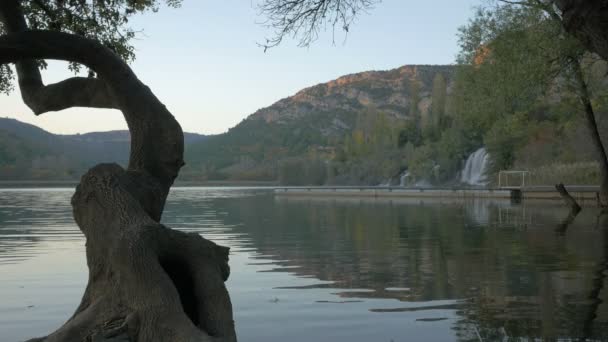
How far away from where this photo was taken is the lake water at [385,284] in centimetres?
646

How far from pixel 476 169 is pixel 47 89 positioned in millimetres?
60395

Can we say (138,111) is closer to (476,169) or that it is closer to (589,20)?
(589,20)

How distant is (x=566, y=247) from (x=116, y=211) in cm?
1054

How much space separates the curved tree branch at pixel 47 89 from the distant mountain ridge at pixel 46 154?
468 feet

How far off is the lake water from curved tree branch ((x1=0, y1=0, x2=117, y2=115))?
90.1 inches

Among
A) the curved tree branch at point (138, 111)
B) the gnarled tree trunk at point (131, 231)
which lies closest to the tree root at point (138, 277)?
the gnarled tree trunk at point (131, 231)

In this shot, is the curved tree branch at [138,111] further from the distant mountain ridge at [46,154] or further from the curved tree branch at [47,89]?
the distant mountain ridge at [46,154]

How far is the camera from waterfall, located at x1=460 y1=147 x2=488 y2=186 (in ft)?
199

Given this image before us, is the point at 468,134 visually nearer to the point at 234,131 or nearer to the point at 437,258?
the point at 437,258

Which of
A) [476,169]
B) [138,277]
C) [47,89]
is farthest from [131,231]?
[476,169]

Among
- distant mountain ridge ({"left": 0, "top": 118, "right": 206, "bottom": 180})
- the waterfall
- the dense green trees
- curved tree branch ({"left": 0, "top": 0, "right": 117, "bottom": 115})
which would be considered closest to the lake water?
curved tree branch ({"left": 0, "top": 0, "right": 117, "bottom": 115})

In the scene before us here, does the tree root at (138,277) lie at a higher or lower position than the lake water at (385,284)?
higher

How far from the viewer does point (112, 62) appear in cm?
639

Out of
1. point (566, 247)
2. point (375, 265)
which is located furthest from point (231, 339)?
point (566, 247)
